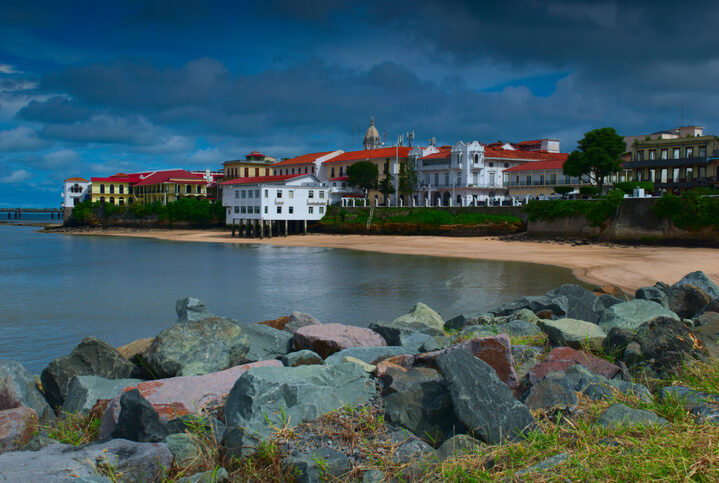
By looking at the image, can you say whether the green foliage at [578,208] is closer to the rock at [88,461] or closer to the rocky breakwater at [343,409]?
the rocky breakwater at [343,409]

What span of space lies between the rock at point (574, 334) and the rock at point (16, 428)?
21.2 feet

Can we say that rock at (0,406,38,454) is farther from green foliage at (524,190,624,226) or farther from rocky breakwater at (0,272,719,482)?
green foliage at (524,190,624,226)

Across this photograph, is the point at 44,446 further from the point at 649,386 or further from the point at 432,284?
the point at 432,284

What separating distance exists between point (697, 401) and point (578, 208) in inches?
1866

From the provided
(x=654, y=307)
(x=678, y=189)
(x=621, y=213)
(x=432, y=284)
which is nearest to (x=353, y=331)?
(x=654, y=307)

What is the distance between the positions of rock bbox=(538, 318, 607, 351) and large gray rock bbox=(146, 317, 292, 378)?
14.2 feet

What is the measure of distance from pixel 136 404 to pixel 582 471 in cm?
387

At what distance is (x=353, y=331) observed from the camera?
9234 millimetres

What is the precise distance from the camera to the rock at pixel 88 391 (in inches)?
257

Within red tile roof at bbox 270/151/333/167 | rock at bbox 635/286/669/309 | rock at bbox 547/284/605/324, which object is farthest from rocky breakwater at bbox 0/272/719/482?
red tile roof at bbox 270/151/333/167

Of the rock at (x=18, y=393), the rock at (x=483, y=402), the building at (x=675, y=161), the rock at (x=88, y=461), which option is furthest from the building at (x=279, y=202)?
the rock at (x=483, y=402)

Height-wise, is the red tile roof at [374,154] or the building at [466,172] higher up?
the red tile roof at [374,154]

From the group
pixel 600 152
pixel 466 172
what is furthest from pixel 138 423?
pixel 466 172

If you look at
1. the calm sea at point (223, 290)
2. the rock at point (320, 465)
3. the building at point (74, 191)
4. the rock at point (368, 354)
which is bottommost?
the calm sea at point (223, 290)
